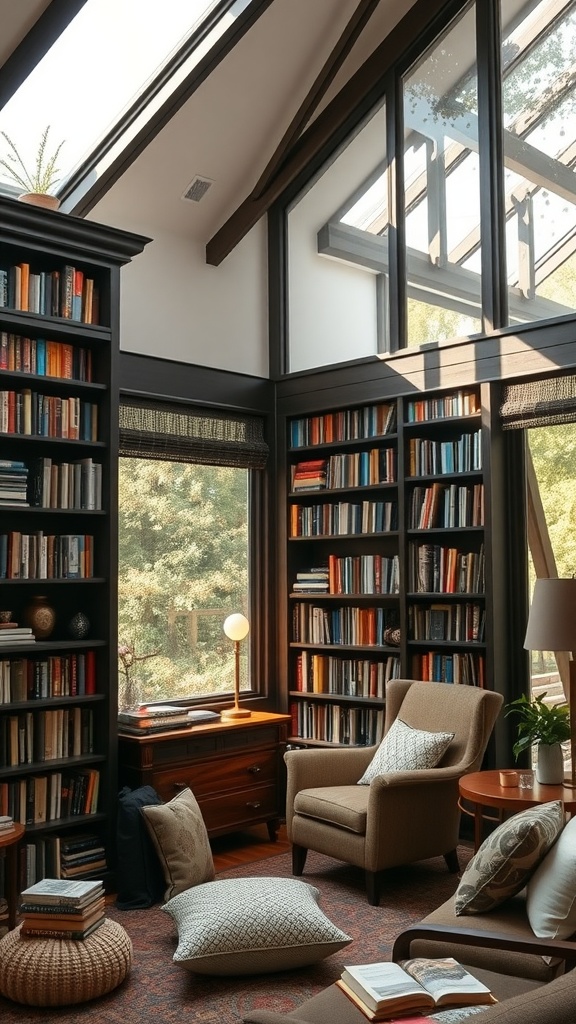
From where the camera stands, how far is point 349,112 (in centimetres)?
555

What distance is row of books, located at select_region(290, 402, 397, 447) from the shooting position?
5.49 metres

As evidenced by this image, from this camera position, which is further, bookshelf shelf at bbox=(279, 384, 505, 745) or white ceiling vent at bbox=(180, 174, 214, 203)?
white ceiling vent at bbox=(180, 174, 214, 203)

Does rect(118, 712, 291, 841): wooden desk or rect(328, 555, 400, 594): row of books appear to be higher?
rect(328, 555, 400, 594): row of books

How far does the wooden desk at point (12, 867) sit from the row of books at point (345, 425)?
9.45ft

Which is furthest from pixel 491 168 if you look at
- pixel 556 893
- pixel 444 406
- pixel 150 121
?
pixel 556 893

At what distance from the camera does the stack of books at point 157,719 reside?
4.73 m

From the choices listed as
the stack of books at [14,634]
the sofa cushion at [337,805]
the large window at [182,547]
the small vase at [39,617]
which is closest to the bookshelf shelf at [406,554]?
the large window at [182,547]

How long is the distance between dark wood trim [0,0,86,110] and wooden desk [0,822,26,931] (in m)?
3.26

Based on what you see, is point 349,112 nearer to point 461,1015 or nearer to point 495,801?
point 495,801

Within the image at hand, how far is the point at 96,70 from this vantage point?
15.4 feet

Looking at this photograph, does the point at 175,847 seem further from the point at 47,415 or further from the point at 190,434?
the point at 190,434

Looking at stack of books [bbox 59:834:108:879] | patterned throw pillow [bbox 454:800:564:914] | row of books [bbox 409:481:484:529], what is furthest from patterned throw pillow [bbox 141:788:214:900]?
row of books [bbox 409:481:484:529]

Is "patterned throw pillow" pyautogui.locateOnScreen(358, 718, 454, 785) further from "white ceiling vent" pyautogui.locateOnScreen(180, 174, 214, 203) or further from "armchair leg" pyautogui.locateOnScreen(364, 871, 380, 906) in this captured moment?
"white ceiling vent" pyautogui.locateOnScreen(180, 174, 214, 203)

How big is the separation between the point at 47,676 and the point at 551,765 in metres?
2.25
